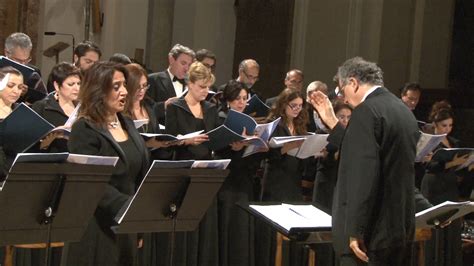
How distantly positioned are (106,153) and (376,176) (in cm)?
130

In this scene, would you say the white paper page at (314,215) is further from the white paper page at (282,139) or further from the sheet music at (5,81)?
the sheet music at (5,81)

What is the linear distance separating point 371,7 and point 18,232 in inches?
276

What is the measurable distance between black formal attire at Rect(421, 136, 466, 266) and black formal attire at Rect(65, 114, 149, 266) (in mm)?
3028

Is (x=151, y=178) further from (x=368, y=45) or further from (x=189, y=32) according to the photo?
(x=189, y=32)

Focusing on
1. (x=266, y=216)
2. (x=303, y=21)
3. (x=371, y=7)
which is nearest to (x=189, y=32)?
(x=303, y=21)

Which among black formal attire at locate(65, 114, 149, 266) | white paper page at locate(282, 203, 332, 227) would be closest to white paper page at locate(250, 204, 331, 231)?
white paper page at locate(282, 203, 332, 227)

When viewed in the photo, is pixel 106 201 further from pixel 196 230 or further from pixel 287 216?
pixel 196 230

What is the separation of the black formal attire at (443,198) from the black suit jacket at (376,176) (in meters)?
2.35

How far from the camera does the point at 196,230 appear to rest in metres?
6.17

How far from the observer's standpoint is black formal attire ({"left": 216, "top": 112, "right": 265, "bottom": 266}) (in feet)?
20.9

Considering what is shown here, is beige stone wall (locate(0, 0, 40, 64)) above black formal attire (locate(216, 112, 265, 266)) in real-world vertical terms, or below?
above

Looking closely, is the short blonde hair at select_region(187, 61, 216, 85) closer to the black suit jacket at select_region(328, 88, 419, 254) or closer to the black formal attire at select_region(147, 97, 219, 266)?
the black formal attire at select_region(147, 97, 219, 266)

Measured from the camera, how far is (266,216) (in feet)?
15.9

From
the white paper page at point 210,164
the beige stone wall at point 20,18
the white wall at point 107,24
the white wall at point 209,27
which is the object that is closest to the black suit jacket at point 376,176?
the white paper page at point 210,164
